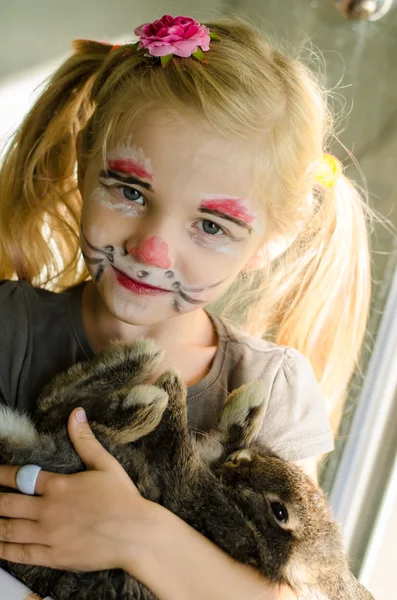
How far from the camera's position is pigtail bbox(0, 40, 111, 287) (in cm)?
98

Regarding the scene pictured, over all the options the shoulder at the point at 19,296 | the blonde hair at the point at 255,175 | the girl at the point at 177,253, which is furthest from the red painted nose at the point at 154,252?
the shoulder at the point at 19,296

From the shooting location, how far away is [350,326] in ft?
3.44

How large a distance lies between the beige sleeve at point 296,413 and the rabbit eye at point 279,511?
5.8 inches

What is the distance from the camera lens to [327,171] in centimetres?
91

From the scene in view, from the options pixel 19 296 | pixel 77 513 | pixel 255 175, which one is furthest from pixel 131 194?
pixel 77 513

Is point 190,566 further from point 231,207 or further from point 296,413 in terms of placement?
point 231,207

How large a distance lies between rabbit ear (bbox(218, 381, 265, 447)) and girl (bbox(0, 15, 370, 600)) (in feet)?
0.29

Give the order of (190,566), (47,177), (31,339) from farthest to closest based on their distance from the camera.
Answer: (47,177) < (31,339) < (190,566)

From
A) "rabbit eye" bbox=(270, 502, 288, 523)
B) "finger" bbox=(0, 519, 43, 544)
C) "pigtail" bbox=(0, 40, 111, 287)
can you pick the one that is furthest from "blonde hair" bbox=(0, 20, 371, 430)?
"finger" bbox=(0, 519, 43, 544)

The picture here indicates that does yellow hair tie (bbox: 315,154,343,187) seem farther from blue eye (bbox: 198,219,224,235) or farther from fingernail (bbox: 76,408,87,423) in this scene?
fingernail (bbox: 76,408,87,423)

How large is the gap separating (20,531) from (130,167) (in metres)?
0.42

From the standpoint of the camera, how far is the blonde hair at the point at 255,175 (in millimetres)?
774

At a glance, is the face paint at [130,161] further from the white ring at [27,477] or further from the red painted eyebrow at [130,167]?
the white ring at [27,477]

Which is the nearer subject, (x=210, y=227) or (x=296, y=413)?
(x=210, y=227)
